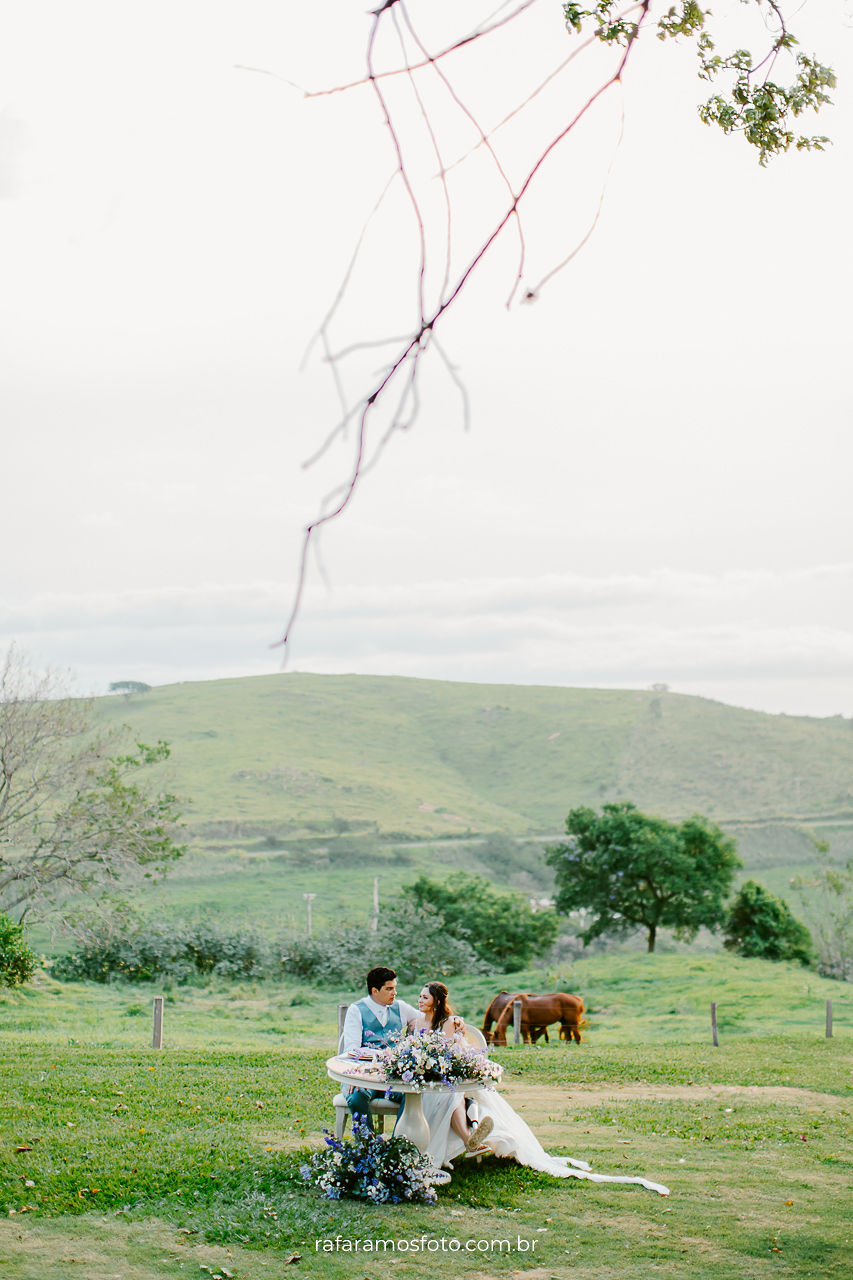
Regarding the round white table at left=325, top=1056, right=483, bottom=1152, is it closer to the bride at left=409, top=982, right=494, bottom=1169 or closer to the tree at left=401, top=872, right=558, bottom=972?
the bride at left=409, top=982, right=494, bottom=1169

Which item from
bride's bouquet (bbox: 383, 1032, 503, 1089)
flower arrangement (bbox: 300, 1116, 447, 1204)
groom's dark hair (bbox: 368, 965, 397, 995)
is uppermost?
groom's dark hair (bbox: 368, 965, 397, 995)

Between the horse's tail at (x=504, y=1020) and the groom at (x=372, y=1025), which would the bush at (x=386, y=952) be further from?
the groom at (x=372, y=1025)

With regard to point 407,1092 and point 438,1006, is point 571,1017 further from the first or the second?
point 407,1092

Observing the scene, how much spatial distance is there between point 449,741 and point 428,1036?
8686 cm

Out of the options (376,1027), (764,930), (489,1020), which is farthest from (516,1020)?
(764,930)

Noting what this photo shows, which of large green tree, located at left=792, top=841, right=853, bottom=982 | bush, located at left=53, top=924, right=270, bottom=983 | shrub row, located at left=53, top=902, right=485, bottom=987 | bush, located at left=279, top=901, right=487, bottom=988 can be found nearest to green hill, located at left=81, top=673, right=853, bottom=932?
bush, located at left=279, top=901, right=487, bottom=988

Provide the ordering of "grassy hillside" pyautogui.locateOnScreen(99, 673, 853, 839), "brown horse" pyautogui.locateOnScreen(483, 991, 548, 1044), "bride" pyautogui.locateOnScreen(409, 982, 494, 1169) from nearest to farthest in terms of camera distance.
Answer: "bride" pyautogui.locateOnScreen(409, 982, 494, 1169) → "brown horse" pyautogui.locateOnScreen(483, 991, 548, 1044) → "grassy hillside" pyautogui.locateOnScreen(99, 673, 853, 839)

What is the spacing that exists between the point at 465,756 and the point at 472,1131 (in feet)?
272

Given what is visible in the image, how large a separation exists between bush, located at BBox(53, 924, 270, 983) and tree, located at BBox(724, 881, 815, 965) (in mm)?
14303

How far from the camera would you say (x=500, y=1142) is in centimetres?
800

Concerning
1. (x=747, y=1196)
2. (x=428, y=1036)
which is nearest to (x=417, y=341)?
(x=428, y=1036)

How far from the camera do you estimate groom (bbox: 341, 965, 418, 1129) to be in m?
7.81

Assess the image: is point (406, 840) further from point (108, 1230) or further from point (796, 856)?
point (108, 1230)

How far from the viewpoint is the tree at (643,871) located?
110 feet
